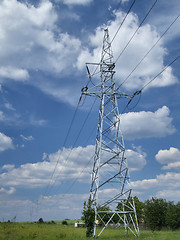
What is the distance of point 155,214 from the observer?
179 feet

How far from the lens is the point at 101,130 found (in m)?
22.3

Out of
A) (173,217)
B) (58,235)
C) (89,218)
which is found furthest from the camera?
(173,217)

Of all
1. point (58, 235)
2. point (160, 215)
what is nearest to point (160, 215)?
point (160, 215)

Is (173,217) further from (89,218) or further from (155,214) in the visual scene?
(89,218)

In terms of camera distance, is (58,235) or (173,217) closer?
(58,235)

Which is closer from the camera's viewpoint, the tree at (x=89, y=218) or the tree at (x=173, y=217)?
the tree at (x=89, y=218)

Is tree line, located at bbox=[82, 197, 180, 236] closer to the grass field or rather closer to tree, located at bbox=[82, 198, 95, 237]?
the grass field

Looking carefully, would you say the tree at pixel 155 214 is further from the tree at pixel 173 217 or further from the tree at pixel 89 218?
the tree at pixel 89 218

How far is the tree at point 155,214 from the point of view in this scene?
53.7 m

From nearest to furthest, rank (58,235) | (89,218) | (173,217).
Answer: (89,218) < (58,235) < (173,217)

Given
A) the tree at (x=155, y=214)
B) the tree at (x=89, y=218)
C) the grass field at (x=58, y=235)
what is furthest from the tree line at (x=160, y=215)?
the tree at (x=89, y=218)

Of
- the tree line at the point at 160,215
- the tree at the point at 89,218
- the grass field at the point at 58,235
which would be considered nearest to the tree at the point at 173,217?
the tree line at the point at 160,215

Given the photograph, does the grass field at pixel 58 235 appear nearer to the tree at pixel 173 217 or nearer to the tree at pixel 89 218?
the tree at pixel 89 218

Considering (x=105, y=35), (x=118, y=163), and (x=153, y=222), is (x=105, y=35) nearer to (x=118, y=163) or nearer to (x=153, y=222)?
(x=118, y=163)
